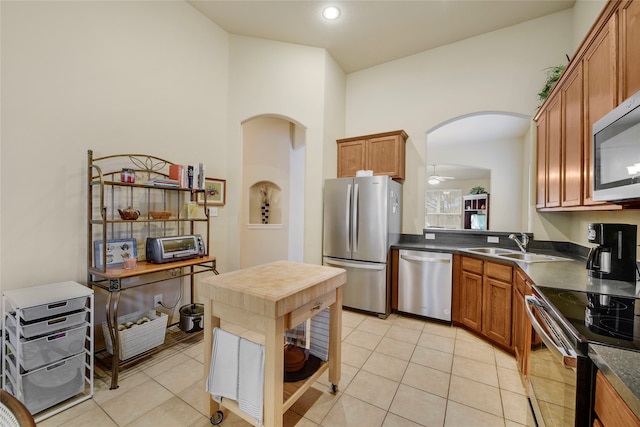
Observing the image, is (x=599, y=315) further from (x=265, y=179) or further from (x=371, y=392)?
(x=265, y=179)

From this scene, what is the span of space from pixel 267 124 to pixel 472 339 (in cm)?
467

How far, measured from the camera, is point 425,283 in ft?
10.2

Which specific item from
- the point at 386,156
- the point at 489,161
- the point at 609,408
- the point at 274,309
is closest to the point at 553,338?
the point at 609,408

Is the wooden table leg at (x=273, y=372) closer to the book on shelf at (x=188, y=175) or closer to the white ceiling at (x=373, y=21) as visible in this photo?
the book on shelf at (x=188, y=175)

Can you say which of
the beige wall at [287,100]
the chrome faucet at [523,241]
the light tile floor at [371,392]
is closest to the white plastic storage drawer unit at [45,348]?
the light tile floor at [371,392]

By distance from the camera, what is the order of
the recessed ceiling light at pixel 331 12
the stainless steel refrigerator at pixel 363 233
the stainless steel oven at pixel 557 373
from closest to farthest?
the stainless steel oven at pixel 557 373, the recessed ceiling light at pixel 331 12, the stainless steel refrigerator at pixel 363 233

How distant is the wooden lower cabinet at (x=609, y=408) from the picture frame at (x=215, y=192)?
3.24 metres

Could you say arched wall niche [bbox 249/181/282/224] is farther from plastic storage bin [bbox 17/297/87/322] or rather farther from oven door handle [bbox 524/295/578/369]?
oven door handle [bbox 524/295/578/369]

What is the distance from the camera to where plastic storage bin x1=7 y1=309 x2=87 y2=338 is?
1.60 m

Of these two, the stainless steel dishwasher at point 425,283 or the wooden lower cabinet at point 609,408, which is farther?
the stainless steel dishwasher at point 425,283

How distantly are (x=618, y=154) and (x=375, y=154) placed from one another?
2614 mm

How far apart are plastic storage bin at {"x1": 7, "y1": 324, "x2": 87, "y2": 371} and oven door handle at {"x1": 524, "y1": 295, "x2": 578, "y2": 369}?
2618 millimetres

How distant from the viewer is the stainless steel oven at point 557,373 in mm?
889

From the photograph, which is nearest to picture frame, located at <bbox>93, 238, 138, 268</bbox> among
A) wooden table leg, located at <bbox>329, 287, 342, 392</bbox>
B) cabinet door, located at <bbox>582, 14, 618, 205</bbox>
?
wooden table leg, located at <bbox>329, 287, 342, 392</bbox>
